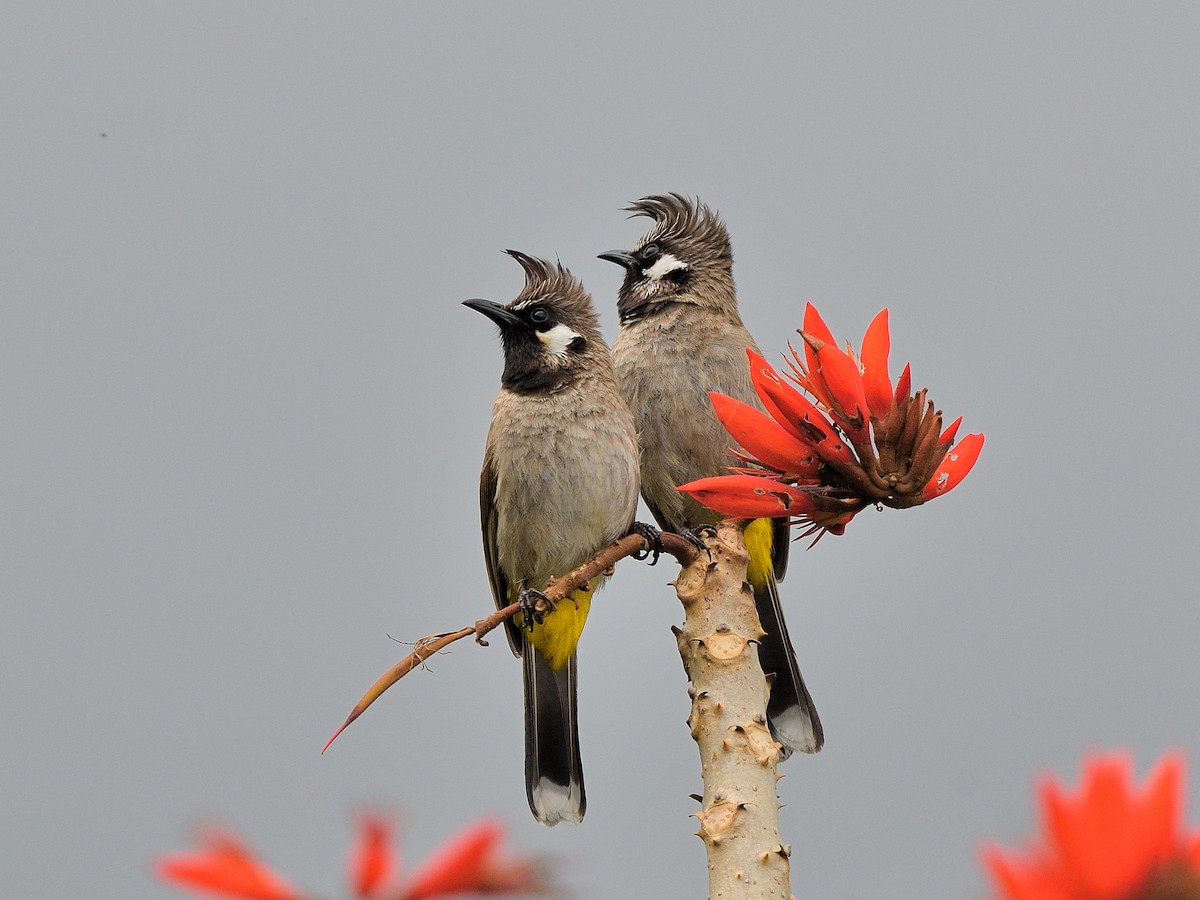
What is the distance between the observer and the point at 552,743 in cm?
423

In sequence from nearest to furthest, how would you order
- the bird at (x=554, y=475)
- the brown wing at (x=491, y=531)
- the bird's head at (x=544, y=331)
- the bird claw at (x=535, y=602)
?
the bird claw at (x=535, y=602) < the bird at (x=554, y=475) < the bird's head at (x=544, y=331) < the brown wing at (x=491, y=531)

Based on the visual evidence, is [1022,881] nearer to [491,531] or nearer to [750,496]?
[750,496]

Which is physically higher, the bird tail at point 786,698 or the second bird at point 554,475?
the second bird at point 554,475

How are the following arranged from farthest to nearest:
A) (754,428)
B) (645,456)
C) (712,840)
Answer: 1. (645,456)
2. (712,840)
3. (754,428)

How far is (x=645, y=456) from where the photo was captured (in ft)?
15.5

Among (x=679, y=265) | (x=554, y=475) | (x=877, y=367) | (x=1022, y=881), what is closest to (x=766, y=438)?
(x=877, y=367)

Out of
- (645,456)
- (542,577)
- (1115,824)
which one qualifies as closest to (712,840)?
(1115,824)

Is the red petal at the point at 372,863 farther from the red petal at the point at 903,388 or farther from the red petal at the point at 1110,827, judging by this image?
the red petal at the point at 903,388

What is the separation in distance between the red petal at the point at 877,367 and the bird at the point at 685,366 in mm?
2551

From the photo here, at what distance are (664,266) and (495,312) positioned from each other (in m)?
0.88

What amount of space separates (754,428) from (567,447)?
250 cm

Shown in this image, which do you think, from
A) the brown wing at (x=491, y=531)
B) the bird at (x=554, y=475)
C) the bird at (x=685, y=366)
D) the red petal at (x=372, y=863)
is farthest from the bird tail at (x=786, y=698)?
the red petal at (x=372, y=863)

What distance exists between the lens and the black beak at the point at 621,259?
194 inches

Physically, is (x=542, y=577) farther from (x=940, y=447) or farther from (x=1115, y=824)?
(x=1115, y=824)
